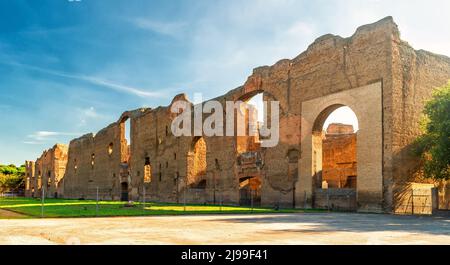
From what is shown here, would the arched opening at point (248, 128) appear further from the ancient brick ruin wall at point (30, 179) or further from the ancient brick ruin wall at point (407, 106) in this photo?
the ancient brick ruin wall at point (30, 179)

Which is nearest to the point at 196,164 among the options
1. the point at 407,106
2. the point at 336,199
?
the point at 336,199

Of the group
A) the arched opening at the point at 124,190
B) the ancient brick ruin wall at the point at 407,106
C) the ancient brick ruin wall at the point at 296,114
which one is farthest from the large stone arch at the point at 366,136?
the arched opening at the point at 124,190

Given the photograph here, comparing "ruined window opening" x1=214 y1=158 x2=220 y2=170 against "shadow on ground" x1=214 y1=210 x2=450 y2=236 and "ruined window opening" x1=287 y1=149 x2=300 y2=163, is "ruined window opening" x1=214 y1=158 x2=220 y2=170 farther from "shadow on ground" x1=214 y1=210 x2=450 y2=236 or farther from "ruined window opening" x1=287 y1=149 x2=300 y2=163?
"shadow on ground" x1=214 y1=210 x2=450 y2=236

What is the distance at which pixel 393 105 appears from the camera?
18609mm

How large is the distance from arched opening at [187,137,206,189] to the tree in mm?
17492

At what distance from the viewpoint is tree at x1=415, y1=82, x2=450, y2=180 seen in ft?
54.6

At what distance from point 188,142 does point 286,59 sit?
1100 centimetres

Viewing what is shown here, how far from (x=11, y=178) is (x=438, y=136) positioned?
75.0 meters

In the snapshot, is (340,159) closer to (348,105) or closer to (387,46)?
(348,105)

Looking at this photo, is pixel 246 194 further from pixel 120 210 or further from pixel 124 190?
pixel 124 190

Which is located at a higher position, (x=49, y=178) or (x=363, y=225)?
(x=363, y=225)

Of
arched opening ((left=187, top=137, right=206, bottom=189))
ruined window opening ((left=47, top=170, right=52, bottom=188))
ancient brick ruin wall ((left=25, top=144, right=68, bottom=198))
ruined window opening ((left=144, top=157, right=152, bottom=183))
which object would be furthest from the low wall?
ruined window opening ((left=47, top=170, right=52, bottom=188))

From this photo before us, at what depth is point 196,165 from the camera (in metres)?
32.9

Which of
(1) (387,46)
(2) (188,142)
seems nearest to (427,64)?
(1) (387,46)
